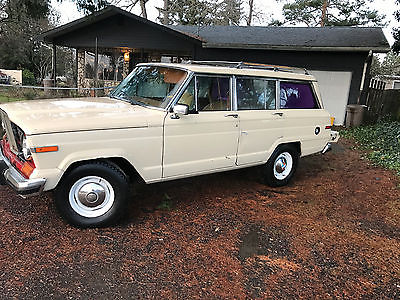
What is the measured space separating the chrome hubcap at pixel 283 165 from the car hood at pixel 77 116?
99.9 inches

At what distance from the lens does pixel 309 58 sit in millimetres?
12594

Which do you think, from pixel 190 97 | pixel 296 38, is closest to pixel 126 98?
pixel 190 97

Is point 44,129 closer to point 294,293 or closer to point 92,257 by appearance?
point 92,257

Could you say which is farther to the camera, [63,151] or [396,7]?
[396,7]

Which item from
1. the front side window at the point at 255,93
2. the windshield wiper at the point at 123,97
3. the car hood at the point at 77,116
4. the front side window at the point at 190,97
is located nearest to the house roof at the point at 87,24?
the front side window at the point at 255,93

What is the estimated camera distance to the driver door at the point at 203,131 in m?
4.17

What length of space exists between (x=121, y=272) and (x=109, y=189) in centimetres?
106

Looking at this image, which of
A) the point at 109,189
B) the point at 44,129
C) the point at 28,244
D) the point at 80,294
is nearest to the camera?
the point at 80,294

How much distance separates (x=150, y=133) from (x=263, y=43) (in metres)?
9.75

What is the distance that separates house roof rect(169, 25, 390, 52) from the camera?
37.5ft

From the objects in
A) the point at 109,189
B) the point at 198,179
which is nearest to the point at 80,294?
the point at 109,189

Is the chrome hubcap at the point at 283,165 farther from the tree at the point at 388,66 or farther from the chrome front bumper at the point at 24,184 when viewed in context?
the tree at the point at 388,66

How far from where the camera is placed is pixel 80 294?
2.80 metres

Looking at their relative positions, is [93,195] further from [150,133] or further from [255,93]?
[255,93]
